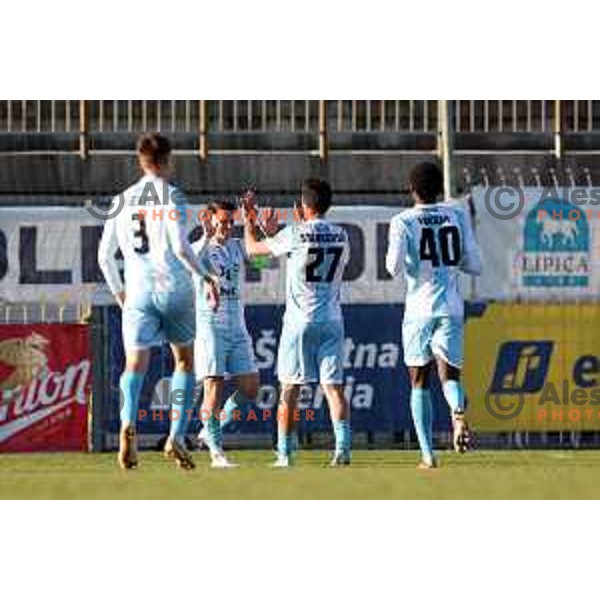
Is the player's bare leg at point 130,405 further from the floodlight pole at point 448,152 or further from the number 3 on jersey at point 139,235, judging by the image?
the floodlight pole at point 448,152

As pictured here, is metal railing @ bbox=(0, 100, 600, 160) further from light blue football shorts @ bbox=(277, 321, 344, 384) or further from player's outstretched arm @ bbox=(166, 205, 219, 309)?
player's outstretched arm @ bbox=(166, 205, 219, 309)

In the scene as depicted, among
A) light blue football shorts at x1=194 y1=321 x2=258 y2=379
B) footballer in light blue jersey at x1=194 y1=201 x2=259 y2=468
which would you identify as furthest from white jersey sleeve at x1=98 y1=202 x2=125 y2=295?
light blue football shorts at x1=194 y1=321 x2=258 y2=379

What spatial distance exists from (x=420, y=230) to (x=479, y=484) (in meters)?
2.74

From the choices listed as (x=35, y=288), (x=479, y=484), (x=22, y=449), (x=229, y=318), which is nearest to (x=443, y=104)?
(x=35, y=288)

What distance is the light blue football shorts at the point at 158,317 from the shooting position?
16156 millimetres

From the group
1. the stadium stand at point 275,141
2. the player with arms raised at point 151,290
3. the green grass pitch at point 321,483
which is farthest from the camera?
the stadium stand at point 275,141

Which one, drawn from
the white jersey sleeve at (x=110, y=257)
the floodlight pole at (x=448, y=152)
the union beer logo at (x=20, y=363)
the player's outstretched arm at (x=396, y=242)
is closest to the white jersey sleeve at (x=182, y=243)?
the white jersey sleeve at (x=110, y=257)

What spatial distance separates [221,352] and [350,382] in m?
6.07

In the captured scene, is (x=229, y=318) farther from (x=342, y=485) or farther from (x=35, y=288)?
(x=35, y=288)

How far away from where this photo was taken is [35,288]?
26828 mm

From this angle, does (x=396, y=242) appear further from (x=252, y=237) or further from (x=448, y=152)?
(x=448, y=152)

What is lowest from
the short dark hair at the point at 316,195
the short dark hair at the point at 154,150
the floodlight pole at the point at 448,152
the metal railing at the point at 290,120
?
the short dark hair at the point at 316,195

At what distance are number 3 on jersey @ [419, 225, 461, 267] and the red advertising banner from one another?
7.47 m

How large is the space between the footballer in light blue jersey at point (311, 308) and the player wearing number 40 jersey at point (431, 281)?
0.62m
